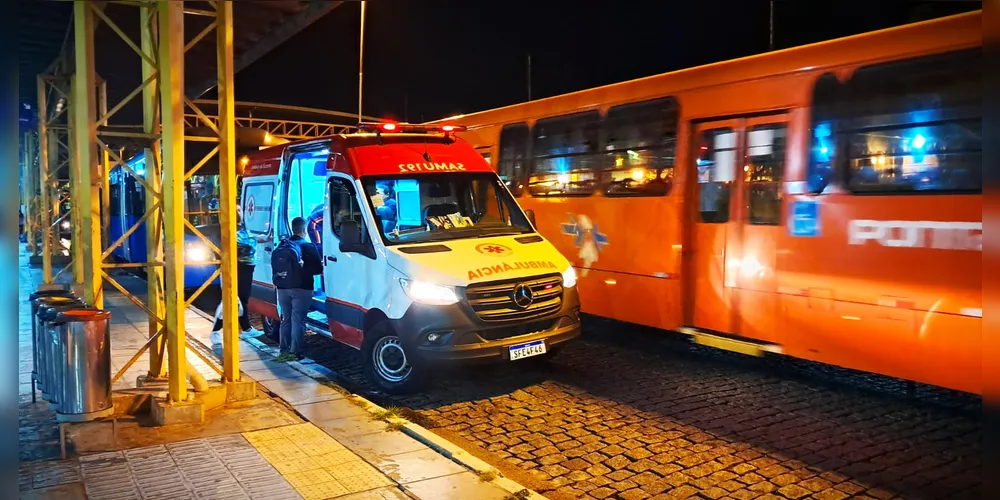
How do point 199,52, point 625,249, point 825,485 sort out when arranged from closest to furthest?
point 825,485 < point 625,249 < point 199,52

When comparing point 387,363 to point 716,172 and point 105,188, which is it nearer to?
point 105,188

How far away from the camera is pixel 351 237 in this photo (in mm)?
7898

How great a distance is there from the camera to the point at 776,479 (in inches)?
209

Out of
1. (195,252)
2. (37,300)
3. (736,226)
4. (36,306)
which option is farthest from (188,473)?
(195,252)

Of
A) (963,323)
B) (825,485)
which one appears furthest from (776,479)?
(963,323)

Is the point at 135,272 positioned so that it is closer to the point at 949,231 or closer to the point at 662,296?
the point at 662,296

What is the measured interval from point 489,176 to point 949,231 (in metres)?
4.89

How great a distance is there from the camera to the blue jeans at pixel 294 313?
360 inches

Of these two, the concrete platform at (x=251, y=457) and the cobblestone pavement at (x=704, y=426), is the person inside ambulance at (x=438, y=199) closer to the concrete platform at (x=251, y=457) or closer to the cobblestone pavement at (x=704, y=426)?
the cobblestone pavement at (x=704, y=426)

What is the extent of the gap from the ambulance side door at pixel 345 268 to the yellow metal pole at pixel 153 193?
1.90 metres

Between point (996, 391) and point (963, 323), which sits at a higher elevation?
point (996, 391)

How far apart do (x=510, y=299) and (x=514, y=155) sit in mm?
4895

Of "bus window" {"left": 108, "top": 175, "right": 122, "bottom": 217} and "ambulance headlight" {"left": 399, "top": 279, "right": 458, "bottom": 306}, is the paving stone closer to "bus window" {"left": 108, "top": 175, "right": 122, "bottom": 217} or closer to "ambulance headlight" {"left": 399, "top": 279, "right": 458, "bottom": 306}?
"ambulance headlight" {"left": 399, "top": 279, "right": 458, "bottom": 306}

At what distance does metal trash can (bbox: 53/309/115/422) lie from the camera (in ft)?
19.5
